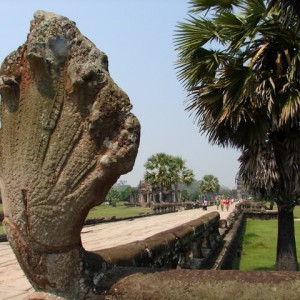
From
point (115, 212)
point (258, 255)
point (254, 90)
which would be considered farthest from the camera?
point (115, 212)

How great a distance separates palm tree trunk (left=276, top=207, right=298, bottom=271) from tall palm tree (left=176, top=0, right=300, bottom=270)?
2 centimetres

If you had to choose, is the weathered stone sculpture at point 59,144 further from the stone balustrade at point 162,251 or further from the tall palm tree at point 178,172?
the tall palm tree at point 178,172

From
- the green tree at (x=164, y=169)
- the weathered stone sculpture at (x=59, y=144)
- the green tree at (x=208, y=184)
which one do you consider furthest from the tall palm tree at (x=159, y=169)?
the weathered stone sculpture at (x=59, y=144)

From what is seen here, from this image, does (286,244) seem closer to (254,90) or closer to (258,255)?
(254,90)

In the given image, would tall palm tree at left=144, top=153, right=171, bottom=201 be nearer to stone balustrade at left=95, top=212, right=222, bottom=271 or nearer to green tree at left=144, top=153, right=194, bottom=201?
green tree at left=144, top=153, right=194, bottom=201

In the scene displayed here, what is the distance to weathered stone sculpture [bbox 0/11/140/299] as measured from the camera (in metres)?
1.74

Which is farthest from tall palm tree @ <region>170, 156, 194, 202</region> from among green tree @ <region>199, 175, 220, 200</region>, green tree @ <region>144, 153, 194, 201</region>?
green tree @ <region>199, 175, 220, 200</region>

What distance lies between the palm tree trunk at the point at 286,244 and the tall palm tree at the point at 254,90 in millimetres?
16

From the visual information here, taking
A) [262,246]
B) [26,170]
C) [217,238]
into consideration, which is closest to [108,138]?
[26,170]

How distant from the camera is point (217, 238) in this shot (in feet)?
30.5

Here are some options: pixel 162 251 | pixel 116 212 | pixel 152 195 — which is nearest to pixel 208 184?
pixel 152 195

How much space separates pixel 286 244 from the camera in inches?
270

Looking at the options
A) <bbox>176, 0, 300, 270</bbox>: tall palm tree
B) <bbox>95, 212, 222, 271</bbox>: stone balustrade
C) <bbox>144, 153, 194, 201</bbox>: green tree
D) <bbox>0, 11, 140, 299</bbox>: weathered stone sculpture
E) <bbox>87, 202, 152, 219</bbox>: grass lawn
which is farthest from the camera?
<bbox>144, 153, 194, 201</bbox>: green tree

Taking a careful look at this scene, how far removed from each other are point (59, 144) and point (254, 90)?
17.0 feet
